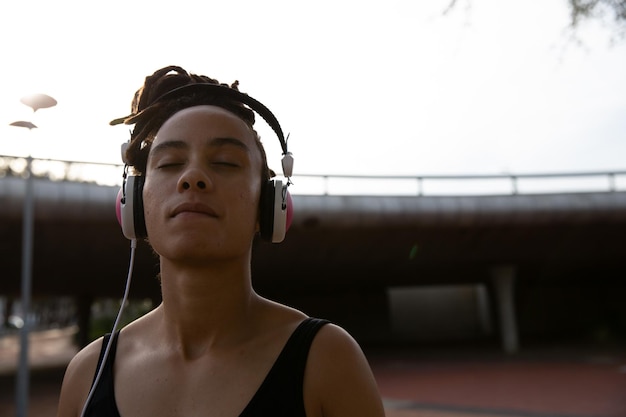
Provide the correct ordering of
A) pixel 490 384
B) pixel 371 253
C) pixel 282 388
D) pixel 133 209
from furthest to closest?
pixel 371 253 → pixel 490 384 → pixel 133 209 → pixel 282 388

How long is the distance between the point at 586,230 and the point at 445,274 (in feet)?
24.9

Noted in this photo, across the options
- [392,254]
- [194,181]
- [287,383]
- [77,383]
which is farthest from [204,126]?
[392,254]

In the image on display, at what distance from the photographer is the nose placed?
144 centimetres

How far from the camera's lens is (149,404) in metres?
1.45

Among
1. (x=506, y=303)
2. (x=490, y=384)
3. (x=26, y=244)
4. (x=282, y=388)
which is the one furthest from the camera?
(x=506, y=303)

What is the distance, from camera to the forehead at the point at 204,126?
1540 millimetres

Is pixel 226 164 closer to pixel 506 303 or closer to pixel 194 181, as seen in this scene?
pixel 194 181

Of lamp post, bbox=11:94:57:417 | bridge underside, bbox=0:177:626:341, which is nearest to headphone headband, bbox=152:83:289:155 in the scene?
lamp post, bbox=11:94:57:417

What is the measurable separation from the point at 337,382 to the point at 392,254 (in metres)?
17.7

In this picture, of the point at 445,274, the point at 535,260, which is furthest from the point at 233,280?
the point at 445,274

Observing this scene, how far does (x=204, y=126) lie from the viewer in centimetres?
155

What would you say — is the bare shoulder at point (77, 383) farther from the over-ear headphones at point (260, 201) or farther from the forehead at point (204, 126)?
the forehead at point (204, 126)

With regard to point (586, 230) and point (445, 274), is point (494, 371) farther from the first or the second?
point (445, 274)

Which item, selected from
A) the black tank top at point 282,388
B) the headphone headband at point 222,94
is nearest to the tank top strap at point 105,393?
the black tank top at point 282,388
